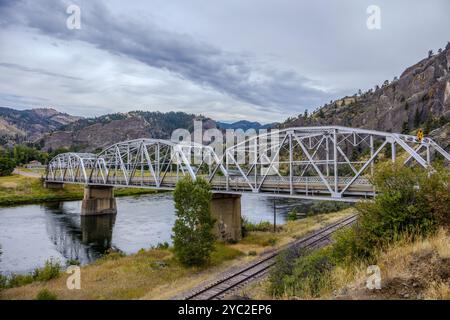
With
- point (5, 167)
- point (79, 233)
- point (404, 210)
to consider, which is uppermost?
point (5, 167)

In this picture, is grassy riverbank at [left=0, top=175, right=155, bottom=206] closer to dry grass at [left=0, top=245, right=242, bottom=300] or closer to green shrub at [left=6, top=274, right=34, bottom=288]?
green shrub at [left=6, top=274, right=34, bottom=288]

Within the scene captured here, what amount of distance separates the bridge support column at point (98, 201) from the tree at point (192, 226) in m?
48.2

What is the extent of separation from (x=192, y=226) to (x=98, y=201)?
51.5m

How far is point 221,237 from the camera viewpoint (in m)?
43.2

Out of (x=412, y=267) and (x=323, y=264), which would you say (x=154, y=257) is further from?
(x=412, y=267)

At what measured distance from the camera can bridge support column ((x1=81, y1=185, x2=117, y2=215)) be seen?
76.3 metres

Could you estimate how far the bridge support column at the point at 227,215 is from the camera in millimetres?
43406

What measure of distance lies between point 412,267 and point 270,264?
789 inches

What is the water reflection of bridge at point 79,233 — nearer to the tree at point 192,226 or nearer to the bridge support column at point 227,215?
the bridge support column at point 227,215

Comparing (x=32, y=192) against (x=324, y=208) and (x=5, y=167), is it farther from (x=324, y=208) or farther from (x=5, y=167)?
(x=324, y=208)

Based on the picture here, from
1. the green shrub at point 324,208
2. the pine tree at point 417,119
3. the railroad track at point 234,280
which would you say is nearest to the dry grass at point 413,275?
the railroad track at point 234,280

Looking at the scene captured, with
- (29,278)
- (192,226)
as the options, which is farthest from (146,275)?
(29,278)

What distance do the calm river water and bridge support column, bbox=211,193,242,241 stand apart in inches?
431

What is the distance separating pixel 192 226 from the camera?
3372 centimetres
